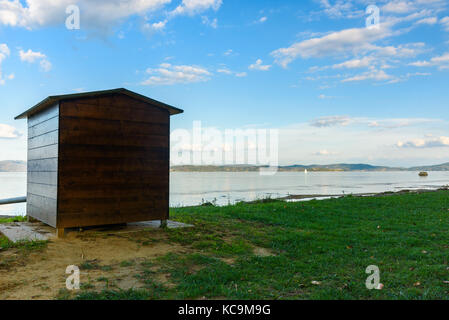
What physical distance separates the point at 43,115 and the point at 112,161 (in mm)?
2115

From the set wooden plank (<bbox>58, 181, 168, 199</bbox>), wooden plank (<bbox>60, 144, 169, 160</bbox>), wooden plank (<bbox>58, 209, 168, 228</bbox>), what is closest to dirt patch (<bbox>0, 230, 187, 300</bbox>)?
wooden plank (<bbox>58, 209, 168, 228</bbox>)

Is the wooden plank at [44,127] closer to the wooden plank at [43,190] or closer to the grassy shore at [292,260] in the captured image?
the wooden plank at [43,190]

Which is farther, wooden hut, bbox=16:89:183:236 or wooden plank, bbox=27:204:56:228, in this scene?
wooden plank, bbox=27:204:56:228

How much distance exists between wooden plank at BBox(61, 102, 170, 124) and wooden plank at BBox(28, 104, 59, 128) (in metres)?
0.28

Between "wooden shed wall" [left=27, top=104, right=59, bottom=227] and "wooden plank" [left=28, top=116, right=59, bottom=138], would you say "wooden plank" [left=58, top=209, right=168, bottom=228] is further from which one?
"wooden plank" [left=28, top=116, right=59, bottom=138]

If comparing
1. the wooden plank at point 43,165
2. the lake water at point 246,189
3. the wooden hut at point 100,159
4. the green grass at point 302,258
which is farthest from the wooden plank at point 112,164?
the lake water at point 246,189

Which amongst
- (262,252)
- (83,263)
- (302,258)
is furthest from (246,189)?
(83,263)

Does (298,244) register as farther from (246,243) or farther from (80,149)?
(80,149)

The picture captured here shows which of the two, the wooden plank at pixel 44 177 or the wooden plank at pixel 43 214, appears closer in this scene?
the wooden plank at pixel 44 177

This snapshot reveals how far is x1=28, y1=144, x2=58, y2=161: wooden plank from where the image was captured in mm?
7129

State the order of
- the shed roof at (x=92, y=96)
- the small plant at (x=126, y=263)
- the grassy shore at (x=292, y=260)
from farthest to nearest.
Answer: the shed roof at (x=92, y=96) < the small plant at (x=126, y=263) < the grassy shore at (x=292, y=260)

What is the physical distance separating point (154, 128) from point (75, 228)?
290 cm

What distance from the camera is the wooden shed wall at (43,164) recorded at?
23.4 ft

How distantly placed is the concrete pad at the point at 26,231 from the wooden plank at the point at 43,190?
0.80m
